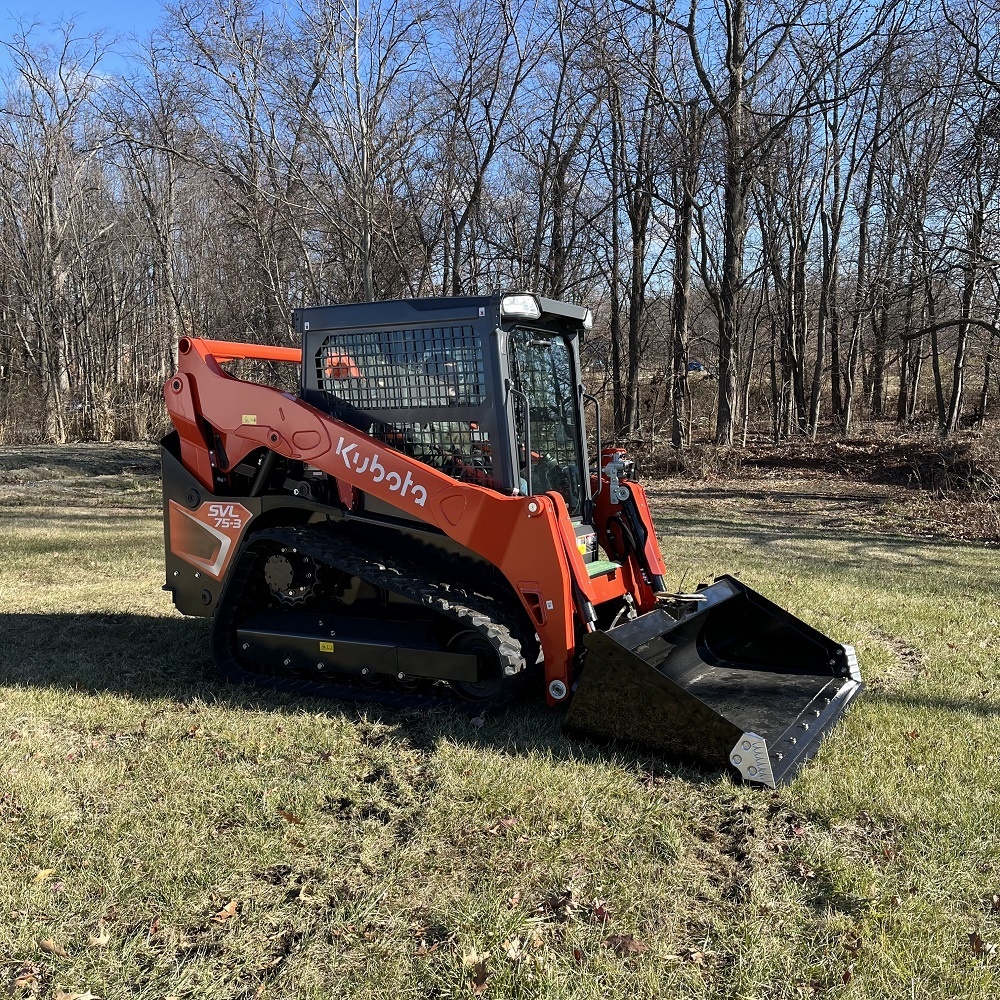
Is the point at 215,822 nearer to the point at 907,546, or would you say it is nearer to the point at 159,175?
the point at 907,546

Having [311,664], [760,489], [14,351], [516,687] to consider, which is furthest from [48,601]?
[14,351]

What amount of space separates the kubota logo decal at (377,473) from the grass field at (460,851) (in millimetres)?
1265

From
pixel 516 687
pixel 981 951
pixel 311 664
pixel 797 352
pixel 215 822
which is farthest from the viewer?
pixel 797 352

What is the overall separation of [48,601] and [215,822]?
4901 mm

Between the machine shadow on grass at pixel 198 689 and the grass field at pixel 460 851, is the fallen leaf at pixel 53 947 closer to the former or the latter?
the grass field at pixel 460 851

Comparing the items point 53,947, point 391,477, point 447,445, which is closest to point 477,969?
point 53,947

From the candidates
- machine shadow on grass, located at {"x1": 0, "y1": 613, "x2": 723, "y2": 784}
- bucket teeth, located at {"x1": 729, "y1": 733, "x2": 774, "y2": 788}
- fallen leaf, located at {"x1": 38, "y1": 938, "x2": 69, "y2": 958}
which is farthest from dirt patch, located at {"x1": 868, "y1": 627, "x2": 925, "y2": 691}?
fallen leaf, located at {"x1": 38, "y1": 938, "x2": 69, "y2": 958}

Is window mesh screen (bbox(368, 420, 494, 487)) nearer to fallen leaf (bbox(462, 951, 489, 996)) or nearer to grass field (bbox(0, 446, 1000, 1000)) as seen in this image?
grass field (bbox(0, 446, 1000, 1000))

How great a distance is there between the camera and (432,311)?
16.1 ft

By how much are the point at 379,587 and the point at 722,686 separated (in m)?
2.04

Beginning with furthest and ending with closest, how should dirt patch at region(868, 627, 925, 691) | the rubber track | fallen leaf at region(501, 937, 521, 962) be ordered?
dirt patch at region(868, 627, 925, 691)
the rubber track
fallen leaf at region(501, 937, 521, 962)

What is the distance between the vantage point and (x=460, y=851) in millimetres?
3492

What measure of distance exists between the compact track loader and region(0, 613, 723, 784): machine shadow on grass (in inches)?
4.2

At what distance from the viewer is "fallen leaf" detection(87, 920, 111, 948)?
9.53 ft
